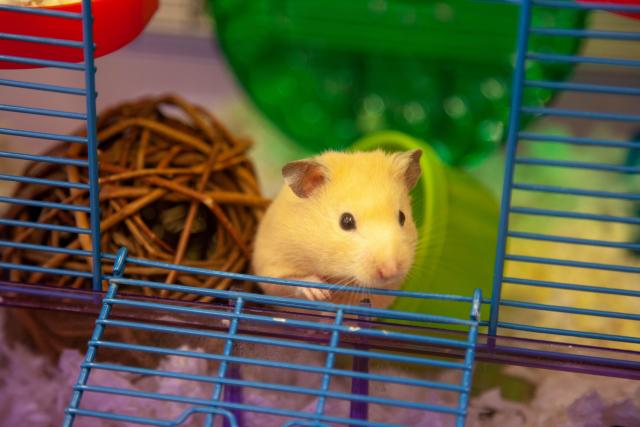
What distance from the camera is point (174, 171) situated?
1436mm

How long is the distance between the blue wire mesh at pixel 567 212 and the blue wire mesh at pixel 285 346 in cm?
13

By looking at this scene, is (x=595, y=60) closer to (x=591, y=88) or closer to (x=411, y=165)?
(x=591, y=88)

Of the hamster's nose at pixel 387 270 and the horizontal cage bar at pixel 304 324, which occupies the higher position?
the hamster's nose at pixel 387 270

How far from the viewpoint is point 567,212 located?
1.12 m

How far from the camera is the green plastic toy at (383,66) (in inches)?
84.4

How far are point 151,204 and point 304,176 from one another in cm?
35

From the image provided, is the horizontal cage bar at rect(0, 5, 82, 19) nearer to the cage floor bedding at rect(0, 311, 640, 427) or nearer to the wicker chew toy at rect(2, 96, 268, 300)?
the wicker chew toy at rect(2, 96, 268, 300)

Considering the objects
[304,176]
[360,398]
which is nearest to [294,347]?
[360,398]

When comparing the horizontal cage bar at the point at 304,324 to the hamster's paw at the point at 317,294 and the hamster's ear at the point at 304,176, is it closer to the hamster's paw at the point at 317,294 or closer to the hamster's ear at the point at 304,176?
the hamster's paw at the point at 317,294

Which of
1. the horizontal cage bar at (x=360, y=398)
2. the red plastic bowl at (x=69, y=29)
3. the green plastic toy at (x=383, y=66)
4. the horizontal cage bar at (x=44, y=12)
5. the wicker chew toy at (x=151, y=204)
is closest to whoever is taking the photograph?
the horizontal cage bar at (x=360, y=398)

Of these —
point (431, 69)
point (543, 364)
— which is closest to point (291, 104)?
point (431, 69)

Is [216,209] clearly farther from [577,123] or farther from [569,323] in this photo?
[577,123]

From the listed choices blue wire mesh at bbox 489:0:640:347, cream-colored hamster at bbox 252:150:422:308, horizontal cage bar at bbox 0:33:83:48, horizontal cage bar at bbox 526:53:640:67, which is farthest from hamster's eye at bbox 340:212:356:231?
horizontal cage bar at bbox 0:33:83:48

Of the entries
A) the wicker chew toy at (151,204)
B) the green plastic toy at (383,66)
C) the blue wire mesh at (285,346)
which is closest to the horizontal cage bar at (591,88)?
the blue wire mesh at (285,346)
